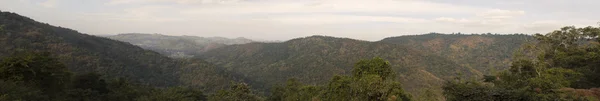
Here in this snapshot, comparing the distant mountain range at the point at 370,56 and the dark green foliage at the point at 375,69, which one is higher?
the dark green foliage at the point at 375,69

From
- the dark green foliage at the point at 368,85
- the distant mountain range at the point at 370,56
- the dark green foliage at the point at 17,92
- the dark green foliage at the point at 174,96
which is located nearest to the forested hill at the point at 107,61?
the distant mountain range at the point at 370,56

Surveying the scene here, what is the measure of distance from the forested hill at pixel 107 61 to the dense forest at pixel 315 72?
380 millimetres

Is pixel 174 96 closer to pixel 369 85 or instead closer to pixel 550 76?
pixel 369 85

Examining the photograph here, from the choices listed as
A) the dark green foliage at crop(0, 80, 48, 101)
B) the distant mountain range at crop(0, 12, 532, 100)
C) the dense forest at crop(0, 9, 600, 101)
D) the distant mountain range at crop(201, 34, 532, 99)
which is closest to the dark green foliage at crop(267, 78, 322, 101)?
the dense forest at crop(0, 9, 600, 101)

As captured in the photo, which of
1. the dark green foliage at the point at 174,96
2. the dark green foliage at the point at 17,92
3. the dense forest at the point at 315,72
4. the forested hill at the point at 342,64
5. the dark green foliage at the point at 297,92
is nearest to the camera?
the dark green foliage at the point at 17,92

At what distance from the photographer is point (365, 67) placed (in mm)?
29031

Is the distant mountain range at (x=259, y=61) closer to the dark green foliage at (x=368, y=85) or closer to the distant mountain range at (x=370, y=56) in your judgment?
the distant mountain range at (x=370, y=56)

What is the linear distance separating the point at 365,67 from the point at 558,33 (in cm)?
2518

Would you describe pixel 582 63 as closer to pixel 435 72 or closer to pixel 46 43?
pixel 435 72

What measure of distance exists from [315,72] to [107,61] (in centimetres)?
7142

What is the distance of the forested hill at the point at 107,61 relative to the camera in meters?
94.9

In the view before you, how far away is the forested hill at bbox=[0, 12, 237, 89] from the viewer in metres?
94.9

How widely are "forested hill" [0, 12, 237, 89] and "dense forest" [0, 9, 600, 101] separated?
1.25ft

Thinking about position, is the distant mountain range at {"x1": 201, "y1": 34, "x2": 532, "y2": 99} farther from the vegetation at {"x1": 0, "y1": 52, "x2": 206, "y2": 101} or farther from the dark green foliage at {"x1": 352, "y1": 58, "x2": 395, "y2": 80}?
the vegetation at {"x1": 0, "y1": 52, "x2": 206, "y2": 101}
